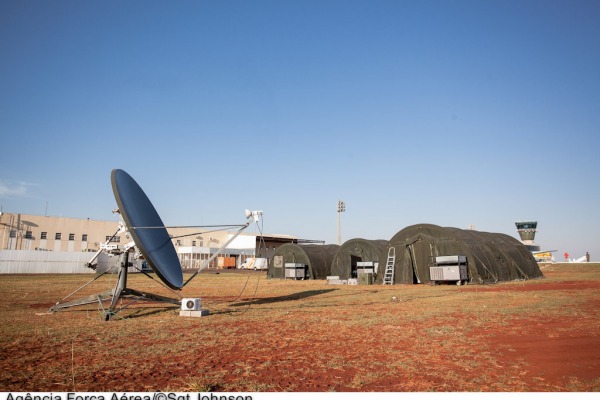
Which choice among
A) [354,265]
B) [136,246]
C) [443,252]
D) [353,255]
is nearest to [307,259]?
[354,265]

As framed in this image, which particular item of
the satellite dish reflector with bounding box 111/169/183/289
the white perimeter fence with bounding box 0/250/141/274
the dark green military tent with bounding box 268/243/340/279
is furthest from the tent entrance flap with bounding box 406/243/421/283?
the white perimeter fence with bounding box 0/250/141/274

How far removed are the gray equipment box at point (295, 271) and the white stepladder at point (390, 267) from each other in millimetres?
11704

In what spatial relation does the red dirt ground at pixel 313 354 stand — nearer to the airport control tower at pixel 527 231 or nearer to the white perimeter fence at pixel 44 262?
the white perimeter fence at pixel 44 262

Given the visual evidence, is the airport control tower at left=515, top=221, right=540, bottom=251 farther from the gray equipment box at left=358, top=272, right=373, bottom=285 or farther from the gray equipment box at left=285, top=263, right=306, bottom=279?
the gray equipment box at left=358, top=272, right=373, bottom=285

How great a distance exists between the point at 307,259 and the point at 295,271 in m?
1.95

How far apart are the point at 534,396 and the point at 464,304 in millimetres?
13063

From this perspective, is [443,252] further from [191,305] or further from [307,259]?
[191,305]

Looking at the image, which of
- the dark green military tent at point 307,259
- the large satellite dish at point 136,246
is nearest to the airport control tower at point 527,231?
the dark green military tent at point 307,259

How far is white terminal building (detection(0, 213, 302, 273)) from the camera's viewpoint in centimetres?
5805

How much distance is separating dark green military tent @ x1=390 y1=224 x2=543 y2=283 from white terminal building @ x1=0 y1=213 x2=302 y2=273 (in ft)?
100

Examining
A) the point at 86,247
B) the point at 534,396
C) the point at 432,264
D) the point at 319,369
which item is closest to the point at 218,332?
the point at 319,369

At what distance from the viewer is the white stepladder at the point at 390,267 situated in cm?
3347

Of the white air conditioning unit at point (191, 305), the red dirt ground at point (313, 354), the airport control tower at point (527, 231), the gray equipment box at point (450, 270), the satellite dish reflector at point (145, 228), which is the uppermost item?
the airport control tower at point (527, 231)

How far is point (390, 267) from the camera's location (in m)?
33.8
